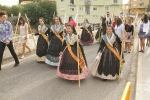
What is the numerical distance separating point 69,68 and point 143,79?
198 cm

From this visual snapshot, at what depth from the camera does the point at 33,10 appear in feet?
152

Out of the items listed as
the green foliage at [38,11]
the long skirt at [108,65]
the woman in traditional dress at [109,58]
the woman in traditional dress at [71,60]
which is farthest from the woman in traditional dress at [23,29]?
the green foliage at [38,11]

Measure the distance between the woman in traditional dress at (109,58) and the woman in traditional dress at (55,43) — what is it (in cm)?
176

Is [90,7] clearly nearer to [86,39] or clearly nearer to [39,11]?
[39,11]

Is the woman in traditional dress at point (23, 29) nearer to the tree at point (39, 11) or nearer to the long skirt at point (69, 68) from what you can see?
the long skirt at point (69, 68)

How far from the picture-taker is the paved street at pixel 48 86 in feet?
16.6

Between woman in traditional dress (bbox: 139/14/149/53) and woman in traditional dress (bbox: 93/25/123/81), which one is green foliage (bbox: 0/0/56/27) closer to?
woman in traditional dress (bbox: 139/14/149/53)

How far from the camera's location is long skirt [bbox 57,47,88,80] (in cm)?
583

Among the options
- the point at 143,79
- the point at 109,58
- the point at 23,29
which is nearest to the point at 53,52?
the point at 23,29

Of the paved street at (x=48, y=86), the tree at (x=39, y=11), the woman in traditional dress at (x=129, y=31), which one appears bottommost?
the paved street at (x=48, y=86)

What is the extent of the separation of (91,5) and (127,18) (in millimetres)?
39627

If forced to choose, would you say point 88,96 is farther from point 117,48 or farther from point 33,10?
point 33,10

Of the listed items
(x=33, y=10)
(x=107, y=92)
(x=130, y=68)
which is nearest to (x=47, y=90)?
(x=107, y=92)

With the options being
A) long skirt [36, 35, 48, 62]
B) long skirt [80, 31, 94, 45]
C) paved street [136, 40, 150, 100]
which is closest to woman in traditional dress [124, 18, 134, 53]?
paved street [136, 40, 150, 100]
